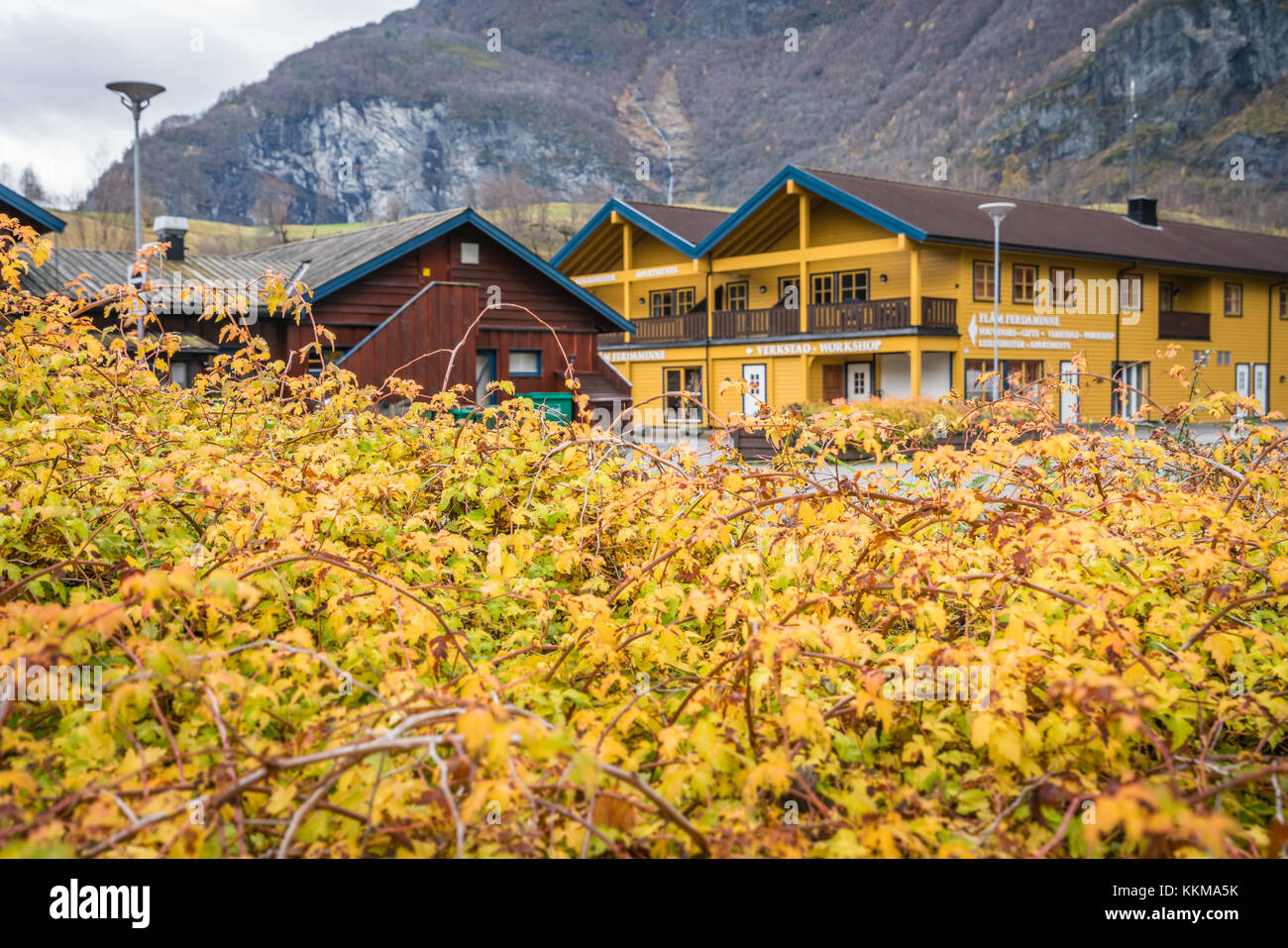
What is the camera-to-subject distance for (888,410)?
25.1 m

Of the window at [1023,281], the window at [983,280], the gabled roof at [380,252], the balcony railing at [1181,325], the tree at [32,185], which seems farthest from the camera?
the tree at [32,185]

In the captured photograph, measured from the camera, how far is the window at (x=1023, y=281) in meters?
33.7

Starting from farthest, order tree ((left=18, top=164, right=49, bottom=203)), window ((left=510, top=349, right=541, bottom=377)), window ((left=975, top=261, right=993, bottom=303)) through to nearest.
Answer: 1. tree ((left=18, top=164, right=49, bottom=203))
2. window ((left=975, top=261, right=993, bottom=303))
3. window ((left=510, top=349, right=541, bottom=377))

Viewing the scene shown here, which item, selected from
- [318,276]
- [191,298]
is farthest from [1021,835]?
[318,276]

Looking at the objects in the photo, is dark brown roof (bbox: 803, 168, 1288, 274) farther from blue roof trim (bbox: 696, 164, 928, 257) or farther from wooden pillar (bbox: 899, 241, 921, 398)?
wooden pillar (bbox: 899, 241, 921, 398)

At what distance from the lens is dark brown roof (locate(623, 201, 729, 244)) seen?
39094mm

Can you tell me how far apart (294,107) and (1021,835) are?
178927 millimetres

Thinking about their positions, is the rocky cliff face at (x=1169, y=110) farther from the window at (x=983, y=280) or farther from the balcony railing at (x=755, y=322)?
the balcony railing at (x=755, y=322)

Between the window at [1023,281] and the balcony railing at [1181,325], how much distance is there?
7.16 meters

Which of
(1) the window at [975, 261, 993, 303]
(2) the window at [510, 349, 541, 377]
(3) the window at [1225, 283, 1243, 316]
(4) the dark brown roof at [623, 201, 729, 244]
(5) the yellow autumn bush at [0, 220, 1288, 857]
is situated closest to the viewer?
(5) the yellow autumn bush at [0, 220, 1288, 857]

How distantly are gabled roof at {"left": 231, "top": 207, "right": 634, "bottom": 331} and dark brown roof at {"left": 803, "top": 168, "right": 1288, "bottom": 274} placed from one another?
11587mm

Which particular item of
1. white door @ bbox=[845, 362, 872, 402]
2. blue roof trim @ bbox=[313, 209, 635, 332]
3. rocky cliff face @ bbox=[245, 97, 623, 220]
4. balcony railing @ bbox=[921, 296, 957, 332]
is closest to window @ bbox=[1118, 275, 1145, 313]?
balcony railing @ bbox=[921, 296, 957, 332]

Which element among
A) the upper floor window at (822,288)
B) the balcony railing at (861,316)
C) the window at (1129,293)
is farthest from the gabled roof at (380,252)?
the window at (1129,293)
